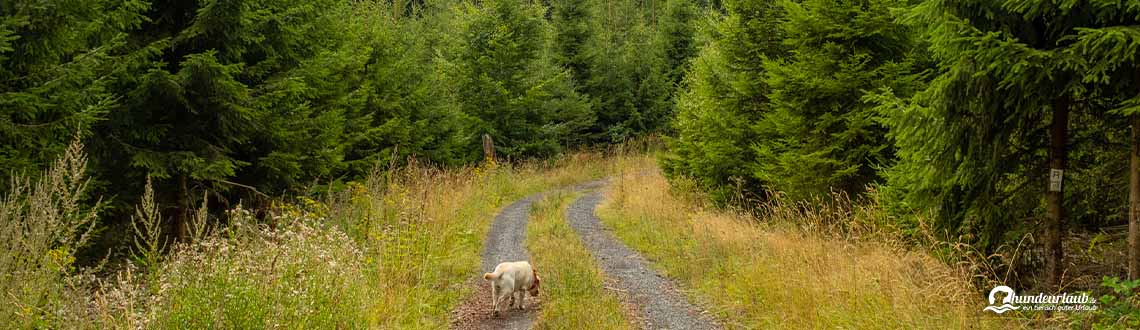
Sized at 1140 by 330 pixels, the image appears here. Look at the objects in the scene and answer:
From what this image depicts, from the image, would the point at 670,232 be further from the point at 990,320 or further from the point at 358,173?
the point at 358,173

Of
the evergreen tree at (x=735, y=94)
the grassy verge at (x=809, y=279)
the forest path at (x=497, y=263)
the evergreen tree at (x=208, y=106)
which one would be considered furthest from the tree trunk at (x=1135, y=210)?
the evergreen tree at (x=208, y=106)

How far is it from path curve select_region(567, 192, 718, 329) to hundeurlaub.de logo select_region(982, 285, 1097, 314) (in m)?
2.31

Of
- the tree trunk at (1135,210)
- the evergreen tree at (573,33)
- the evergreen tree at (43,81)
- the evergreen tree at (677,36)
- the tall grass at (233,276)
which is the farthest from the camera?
the evergreen tree at (677,36)

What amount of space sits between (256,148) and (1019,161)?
945 centimetres

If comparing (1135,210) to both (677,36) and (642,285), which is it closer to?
(642,285)

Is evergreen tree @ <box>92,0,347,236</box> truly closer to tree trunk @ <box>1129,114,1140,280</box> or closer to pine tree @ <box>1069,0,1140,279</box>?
pine tree @ <box>1069,0,1140,279</box>

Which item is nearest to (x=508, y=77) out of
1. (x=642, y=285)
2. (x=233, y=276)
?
(x=642, y=285)

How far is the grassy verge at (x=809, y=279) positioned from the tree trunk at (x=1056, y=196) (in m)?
0.61

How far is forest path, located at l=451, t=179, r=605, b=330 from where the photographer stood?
21.4 feet

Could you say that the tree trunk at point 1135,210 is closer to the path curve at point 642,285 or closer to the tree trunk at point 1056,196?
the tree trunk at point 1056,196

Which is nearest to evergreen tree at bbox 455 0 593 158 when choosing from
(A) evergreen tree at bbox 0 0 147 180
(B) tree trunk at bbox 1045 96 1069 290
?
(A) evergreen tree at bbox 0 0 147 180

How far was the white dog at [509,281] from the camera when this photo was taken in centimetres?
654

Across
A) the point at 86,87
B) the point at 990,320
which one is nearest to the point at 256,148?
the point at 86,87

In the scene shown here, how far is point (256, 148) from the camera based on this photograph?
384 inches
